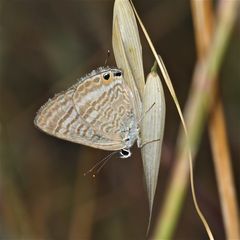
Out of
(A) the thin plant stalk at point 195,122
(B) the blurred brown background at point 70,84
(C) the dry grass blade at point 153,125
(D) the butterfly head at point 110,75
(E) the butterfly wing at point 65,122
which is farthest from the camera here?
(B) the blurred brown background at point 70,84

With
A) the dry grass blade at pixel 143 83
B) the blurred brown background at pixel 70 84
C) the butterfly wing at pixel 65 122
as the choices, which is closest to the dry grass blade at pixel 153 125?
the dry grass blade at pixel 143 83

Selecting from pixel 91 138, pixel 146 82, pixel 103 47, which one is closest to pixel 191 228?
pixel 103 47

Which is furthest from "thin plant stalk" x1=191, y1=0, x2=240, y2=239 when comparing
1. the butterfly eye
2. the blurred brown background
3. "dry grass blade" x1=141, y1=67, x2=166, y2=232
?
the blurred brown background

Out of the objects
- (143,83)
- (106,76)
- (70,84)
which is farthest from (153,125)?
(70,84)

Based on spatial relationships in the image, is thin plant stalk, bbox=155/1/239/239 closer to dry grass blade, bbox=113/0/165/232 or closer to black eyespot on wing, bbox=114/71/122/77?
dry grass blade, bbox=113/0/165/232

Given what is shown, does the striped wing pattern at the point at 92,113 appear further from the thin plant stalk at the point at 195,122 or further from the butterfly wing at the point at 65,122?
the thin plant stalk at the point at 195,122

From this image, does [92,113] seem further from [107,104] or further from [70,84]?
[70,84]
